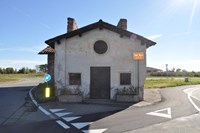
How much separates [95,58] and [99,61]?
350mm

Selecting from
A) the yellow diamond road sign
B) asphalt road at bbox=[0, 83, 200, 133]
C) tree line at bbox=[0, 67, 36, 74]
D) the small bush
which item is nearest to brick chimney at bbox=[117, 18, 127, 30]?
the yellow diamond road sign

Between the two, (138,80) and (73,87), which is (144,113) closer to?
(138,80)

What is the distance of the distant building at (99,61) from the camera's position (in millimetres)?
12578

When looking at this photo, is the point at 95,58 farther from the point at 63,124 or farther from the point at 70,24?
the point at 63,124

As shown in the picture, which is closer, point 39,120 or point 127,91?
point 39,120

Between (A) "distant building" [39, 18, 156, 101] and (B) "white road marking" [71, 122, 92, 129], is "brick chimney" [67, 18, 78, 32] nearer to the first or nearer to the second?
(A) "distant building" [39, 18, 156, 101]

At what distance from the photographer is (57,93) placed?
41.9 ft

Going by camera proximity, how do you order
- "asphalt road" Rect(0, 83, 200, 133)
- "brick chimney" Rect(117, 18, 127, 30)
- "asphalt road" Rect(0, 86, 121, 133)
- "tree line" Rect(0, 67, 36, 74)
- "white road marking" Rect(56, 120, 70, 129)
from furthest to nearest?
"tree line" Rect(0, 67, 36, 74)
"brick chimney" Rect(117, 18, 127, 30)
"white road marking" Rect(56, 120, 70, 129)
"asphalt road" Rect(0, 83, 200, 133)
"asphalt road" Rect(0, 86, 121, 133)

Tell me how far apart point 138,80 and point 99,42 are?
3805 mm

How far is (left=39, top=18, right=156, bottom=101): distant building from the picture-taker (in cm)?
1258

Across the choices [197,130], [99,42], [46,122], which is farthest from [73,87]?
[197,130]

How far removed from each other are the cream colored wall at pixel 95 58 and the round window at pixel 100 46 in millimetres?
213

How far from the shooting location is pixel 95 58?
12703 mm

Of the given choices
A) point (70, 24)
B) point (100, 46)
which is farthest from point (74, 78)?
point (70, 24)
